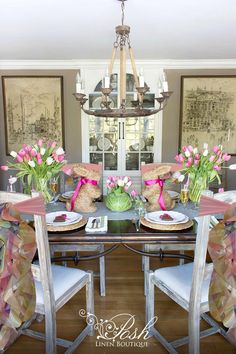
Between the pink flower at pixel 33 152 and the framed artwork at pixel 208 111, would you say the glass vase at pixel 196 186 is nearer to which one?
the pink flower at pixel 33 152

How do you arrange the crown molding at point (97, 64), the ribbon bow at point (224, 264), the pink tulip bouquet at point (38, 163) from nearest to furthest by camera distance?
the ribbon bow at point (224, 264) → the pink tulip bouquet at point (38, 163) → the crown molding at point (97, 64)

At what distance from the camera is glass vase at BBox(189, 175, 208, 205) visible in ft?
6.48

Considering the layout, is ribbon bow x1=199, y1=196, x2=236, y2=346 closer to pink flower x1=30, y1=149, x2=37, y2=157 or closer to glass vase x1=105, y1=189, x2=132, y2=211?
glass vase x1=105, y1=189, x2=132, y2=211

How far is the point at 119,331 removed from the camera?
190cm

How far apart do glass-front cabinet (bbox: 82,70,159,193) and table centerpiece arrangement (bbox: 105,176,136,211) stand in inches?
76.4

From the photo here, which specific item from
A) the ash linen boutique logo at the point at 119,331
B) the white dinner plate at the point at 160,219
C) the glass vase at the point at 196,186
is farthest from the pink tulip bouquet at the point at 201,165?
the ash linen boutique logo at the point at 119,331

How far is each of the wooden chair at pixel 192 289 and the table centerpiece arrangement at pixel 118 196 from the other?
466 mm

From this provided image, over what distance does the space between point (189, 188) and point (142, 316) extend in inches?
36.0

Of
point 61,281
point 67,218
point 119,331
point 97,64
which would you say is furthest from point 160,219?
point 97,64

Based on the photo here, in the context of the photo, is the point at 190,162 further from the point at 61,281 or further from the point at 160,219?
the point at 61,281

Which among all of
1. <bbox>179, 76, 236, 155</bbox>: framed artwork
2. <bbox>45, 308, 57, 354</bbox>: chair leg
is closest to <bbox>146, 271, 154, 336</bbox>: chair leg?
<bbox>45, 308, 57, 354</bbox>: chair leg

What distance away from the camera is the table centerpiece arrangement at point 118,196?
1967mm

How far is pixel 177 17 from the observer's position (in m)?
2.22

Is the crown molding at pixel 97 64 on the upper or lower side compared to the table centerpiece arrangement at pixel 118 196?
upper
